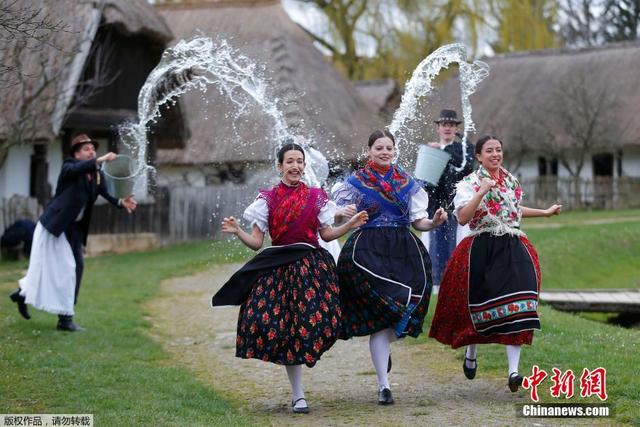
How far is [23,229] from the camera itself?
1958 centimetres

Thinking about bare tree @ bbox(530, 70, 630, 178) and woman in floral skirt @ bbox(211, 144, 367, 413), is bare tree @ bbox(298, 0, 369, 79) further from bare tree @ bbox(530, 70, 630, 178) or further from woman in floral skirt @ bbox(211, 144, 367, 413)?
woman in floral skirt @ bbox(211, 144, 367, 413)

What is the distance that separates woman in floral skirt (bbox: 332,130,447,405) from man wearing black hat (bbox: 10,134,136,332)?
3589mm

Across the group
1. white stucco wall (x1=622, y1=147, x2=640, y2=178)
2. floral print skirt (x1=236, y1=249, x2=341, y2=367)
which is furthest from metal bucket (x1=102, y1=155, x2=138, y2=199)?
white stucco wall (x1=622, y1=147, x2=640, y2=178)

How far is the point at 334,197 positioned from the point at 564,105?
2629 centimetres

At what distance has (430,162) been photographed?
7.96 meters

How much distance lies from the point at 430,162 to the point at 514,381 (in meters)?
2.16

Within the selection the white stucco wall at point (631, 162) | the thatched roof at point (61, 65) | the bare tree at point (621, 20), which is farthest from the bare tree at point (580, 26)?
the thatched roof at point (61, 65)

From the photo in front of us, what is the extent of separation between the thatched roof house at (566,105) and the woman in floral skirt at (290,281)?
23.9 m

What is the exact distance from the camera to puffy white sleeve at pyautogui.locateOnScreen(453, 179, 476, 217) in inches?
274

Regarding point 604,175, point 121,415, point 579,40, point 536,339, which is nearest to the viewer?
point 121,415

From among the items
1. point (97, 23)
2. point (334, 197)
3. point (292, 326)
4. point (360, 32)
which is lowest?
point (292, 326)

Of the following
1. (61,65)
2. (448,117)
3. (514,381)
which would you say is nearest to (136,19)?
(61,65)

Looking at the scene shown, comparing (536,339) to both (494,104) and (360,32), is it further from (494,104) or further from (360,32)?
(360,32)

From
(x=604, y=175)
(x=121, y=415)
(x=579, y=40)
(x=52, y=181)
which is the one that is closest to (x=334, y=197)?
(x=121, y=415)
